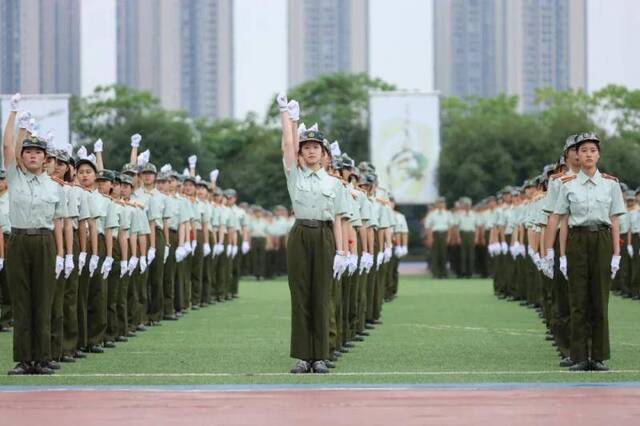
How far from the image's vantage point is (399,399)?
10.8 metres

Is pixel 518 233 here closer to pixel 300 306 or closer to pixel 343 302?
pixel 343 302

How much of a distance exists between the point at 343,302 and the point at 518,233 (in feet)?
28.9

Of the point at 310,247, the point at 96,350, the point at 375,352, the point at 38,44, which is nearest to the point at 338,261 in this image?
the point at 310,247

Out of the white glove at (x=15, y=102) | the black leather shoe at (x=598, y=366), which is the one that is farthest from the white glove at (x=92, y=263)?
the black leather shoe at (x=598, y=366)

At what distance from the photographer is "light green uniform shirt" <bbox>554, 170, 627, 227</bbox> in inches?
521

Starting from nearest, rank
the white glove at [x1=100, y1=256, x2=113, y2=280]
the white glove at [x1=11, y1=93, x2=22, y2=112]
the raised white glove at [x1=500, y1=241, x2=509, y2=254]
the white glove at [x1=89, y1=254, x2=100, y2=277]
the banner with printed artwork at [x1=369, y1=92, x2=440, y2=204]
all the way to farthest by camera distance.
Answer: the white glove at [x1=11, y1=93, x2=22, y2=112] → the white glove at [x1=89, y1=254, x2=100, y2=277] → the white glove at [x1=100, y1=256, x2=113, y2=280] → the raised white glove at [x1=500, y1=241, x2=509, y2=254] → the banner with printed artwork at [x1=369, y1=92, x2=440, y2=204]

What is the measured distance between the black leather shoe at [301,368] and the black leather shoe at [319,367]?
2.0 inches

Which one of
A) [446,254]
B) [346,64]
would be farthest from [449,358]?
[346,64]

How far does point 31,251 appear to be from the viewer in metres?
13.3

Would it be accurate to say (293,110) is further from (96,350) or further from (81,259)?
(96,350)

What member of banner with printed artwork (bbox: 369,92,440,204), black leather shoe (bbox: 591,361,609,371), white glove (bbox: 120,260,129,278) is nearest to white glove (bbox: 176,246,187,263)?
white glove (bbox: 120,260,129,278)

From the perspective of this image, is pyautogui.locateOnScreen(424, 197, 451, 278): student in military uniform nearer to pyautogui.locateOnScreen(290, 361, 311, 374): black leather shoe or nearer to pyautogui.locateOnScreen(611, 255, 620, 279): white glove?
pyautogui.locateOnScreen(611, 255, 620, 279): white glove

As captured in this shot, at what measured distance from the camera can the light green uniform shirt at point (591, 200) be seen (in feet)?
43.4

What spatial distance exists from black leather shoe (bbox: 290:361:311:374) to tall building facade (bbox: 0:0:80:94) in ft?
40.0
